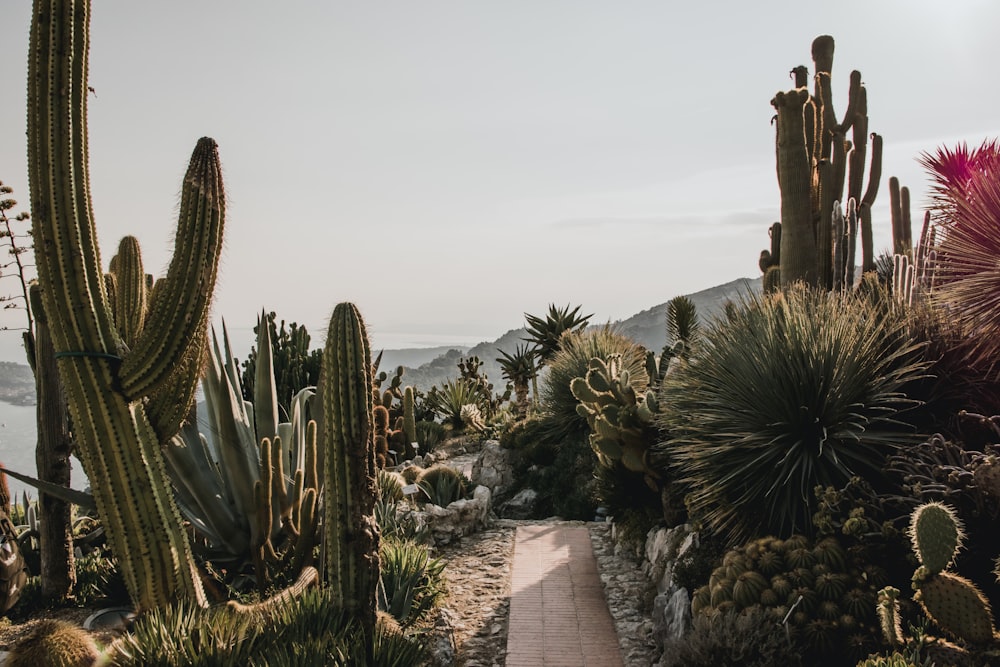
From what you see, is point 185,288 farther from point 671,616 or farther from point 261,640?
point 671,616

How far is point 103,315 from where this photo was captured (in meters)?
4.68

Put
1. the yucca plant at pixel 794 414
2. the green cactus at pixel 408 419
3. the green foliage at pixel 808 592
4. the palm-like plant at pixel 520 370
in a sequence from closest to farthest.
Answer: the green foliage at pixel 808 592
the yucca plant at pixel 794 414
the green cactus at pixel 408 419
the palm-like plant at pixel 520 370

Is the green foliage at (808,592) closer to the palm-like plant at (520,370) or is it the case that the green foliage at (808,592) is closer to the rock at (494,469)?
the rock at (494,469)

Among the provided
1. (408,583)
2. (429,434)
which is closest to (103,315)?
(408,583)

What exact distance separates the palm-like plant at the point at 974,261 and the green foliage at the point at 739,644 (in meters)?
3.02

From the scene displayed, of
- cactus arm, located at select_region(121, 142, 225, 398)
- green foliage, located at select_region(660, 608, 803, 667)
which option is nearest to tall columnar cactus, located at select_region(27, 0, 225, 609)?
cactus arm, located at select_region(121, 142, 225, 398)

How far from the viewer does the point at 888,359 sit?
6168 mm

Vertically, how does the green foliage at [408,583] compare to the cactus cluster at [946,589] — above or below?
below

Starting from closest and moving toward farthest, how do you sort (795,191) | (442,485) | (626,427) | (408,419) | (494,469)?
(626,427) < (442,485) < (795,191) < (494,469) < (408,419)

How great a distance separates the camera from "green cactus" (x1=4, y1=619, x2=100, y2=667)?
391cm

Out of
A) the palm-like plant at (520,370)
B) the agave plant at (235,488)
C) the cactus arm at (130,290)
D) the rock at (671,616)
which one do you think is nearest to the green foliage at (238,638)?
the agave plant at (235,488)

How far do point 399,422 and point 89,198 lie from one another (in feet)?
38.4

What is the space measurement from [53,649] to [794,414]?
5.28 metres

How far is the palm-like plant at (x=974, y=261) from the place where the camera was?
21.2ft
